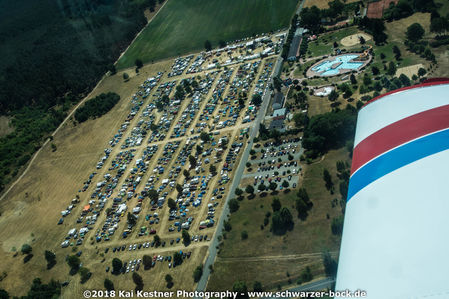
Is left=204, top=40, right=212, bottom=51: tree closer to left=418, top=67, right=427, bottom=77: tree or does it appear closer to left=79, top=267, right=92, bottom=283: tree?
left=418, top=67, right=427, bottom=77: tree

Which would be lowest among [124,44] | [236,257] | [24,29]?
[236,257]

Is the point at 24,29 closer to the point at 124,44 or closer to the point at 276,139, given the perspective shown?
the point at 124,44

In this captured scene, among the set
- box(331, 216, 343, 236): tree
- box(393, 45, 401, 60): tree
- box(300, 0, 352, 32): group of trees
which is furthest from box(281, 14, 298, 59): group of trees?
box(331, 216, 343, 236): tree

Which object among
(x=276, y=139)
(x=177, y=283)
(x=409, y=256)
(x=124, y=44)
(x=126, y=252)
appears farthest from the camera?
(x=124, y=44)

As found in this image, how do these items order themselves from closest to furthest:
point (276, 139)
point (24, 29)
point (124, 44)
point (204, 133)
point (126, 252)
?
1. point (126, 252)
2. point (276, 139)
3. point (204, 133)
4. point (124, 44)
5. point (24, 29)

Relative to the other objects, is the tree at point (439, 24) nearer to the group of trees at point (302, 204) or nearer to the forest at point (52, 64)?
the group of trees at point (302, 204)

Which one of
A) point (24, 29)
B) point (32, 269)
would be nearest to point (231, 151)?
point (32, 269)

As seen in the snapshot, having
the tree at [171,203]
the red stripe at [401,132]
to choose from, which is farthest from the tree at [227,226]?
the red stripe at [401,132]
